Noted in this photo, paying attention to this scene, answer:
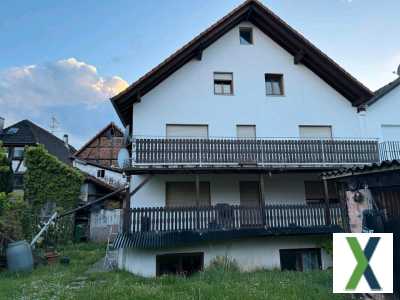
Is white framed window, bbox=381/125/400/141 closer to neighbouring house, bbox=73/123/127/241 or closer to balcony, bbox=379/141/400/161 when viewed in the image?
balcony, bbox=379/141/400/161

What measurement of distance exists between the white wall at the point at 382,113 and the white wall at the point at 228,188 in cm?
420

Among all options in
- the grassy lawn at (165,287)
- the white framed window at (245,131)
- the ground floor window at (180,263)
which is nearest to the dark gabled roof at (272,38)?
the white framed window at (245,131)

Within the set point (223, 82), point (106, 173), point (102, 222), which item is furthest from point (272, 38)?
point (106, 173)

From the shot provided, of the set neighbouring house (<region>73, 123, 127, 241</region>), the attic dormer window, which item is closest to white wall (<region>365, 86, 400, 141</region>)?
the attic dormer window

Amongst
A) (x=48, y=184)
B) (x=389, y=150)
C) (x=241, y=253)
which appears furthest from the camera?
(x=48, y=184)

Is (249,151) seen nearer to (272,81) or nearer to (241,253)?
(241,253)

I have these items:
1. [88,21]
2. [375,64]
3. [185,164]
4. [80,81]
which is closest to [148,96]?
[185,164]

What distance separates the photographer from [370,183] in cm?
607

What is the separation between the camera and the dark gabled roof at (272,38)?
1238 centimetres

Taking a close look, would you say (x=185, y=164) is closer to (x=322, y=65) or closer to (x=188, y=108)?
(x=188, y=108)

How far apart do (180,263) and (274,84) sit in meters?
9.49

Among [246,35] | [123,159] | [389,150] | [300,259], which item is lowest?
[300,259]

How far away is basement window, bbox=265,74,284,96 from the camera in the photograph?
14.0 m

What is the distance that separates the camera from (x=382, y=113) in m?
14.6
